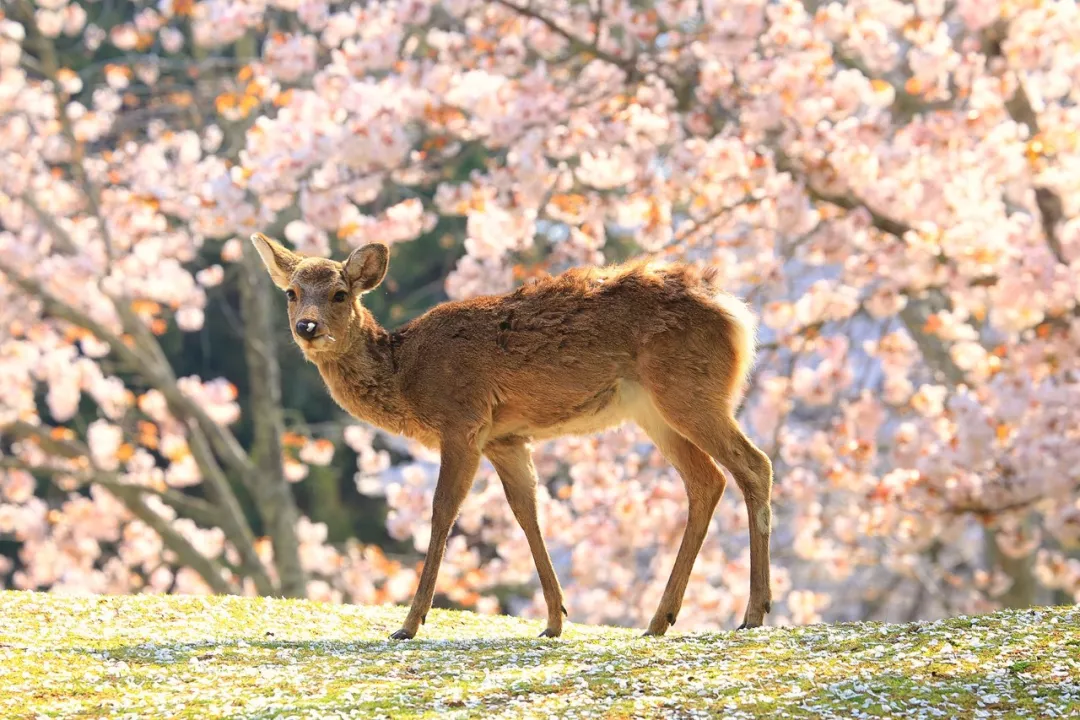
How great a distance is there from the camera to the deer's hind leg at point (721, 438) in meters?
6.83

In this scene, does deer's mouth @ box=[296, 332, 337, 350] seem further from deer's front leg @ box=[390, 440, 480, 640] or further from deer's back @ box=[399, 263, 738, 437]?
deer's front leg @ box=[390, 440, 480, 640]

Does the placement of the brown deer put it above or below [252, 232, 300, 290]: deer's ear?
below

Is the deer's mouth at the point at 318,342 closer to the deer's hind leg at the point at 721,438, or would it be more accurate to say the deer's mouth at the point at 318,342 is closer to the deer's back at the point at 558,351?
the deer's back at the point at 558,351

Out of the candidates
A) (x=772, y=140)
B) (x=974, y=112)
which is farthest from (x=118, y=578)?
(x=974, y=112)

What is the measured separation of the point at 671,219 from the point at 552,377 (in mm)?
7007

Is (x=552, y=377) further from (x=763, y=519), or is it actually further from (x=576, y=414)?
(x=763, y=519)

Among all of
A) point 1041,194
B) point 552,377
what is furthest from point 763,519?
point 1041,194

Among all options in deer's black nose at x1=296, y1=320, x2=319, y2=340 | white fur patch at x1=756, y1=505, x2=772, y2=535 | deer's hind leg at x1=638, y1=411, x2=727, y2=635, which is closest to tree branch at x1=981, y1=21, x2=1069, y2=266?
deer's hind leg at x1=638, y1=411, x2=727, y2=635

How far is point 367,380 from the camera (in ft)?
23.9

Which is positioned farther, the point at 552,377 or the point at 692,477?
the point at 692,477

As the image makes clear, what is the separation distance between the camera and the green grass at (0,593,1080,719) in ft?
16.0

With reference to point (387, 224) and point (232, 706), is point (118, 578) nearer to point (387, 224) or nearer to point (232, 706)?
point (387, 224)

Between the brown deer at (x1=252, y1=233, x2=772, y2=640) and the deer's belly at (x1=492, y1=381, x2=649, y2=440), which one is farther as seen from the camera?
the deer's belly at (x1=492, y1=381, x2=649, y2=440)

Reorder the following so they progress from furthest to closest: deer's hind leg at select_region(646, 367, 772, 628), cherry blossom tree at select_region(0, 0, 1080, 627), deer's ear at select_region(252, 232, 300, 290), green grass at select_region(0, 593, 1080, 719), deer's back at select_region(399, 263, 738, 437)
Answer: cherry blossom tree at select_region(0, 0, 1080, 627) → deer's ear at select_region(252, 232, 300, 290) → deer's back at select_region(399, 263, 738, 437) → deer's hind leg at select_region(646, 367, 772, 628) → green grass at select_region(0, 593, 1080, 719)
